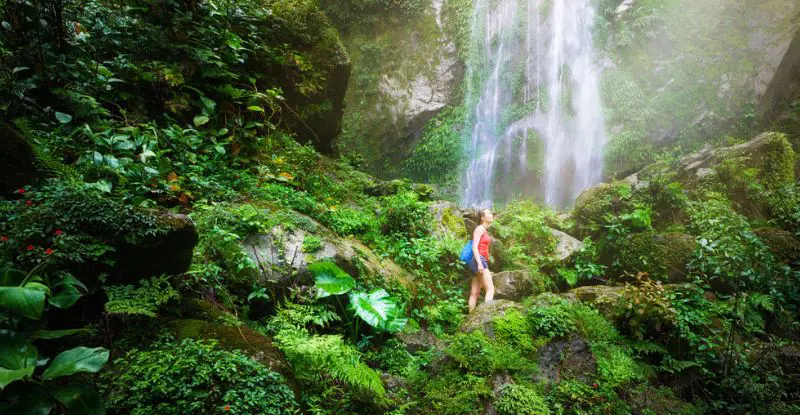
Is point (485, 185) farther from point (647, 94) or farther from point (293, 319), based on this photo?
point (293, 319)

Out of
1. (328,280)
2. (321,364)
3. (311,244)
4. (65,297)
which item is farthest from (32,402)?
(311,244)

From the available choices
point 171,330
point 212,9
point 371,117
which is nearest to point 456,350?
point 171,330

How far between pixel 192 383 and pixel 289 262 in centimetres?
191

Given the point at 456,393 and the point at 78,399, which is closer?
the point at 78,399

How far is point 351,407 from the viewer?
8.84 feet

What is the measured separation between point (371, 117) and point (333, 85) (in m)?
8.52

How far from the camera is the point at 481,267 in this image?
18.1ft

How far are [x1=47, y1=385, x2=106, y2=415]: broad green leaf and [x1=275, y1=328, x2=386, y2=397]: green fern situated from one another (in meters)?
1.24

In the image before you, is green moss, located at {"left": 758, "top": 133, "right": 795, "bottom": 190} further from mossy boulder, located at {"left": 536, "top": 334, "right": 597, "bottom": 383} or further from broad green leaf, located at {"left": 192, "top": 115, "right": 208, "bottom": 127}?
broad green leaf, located at {"left": 192, "top": 115, "right": 208, "bottom": 127}

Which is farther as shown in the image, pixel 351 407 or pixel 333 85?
pixel 333 85

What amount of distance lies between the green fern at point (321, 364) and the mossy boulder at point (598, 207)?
5.85 meters

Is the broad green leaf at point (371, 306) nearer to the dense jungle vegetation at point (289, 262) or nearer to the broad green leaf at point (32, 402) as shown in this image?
the dense jungle vegetation at point (289, 262)

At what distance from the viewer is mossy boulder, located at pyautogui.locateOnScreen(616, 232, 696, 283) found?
5.43m

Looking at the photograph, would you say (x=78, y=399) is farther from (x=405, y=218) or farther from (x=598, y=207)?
(x=598, y=207)
